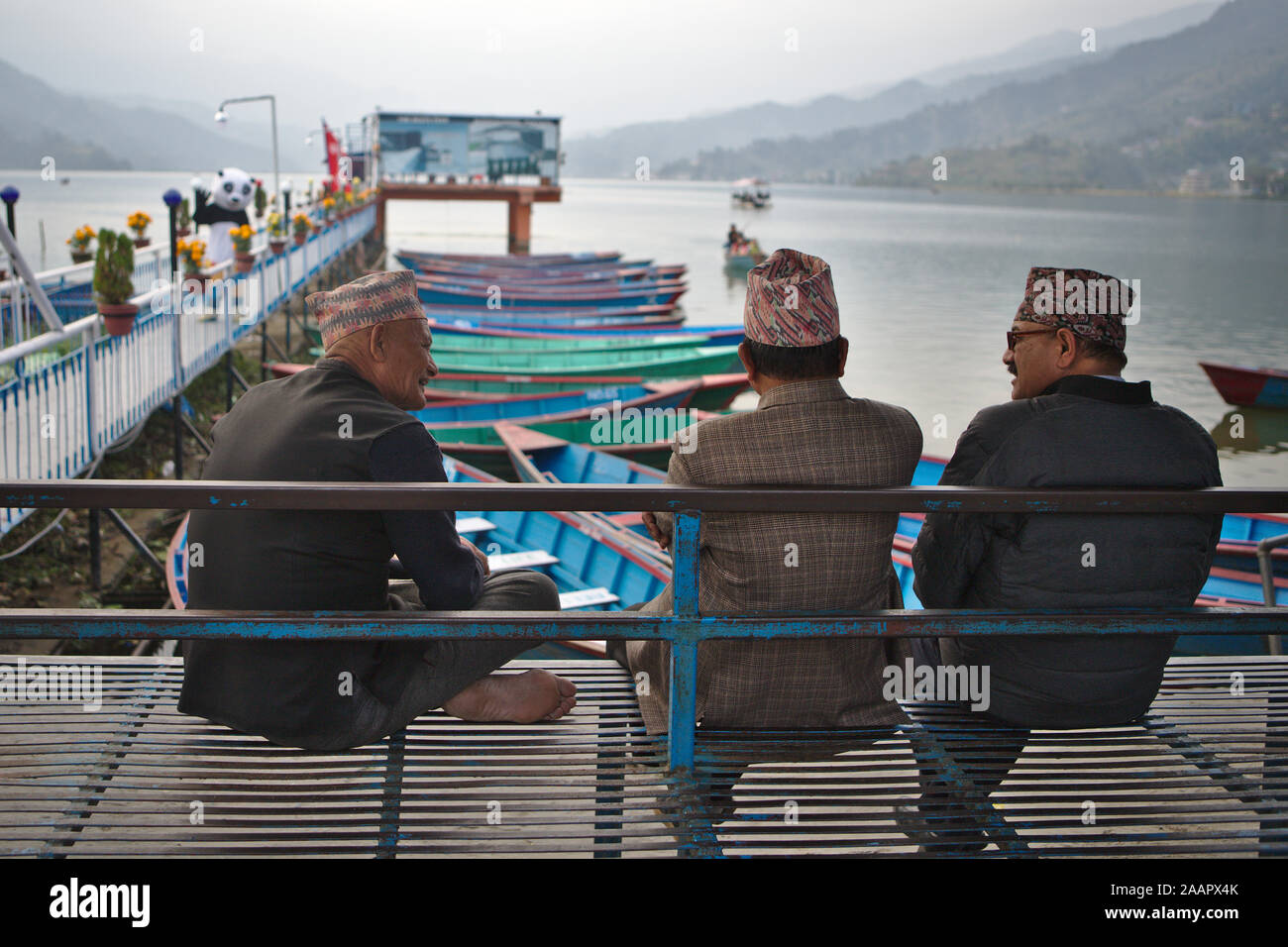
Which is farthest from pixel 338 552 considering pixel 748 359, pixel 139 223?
pixel 139 223

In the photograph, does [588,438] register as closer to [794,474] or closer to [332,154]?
[794,474]

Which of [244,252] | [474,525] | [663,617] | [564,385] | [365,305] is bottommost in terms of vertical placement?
[474,525]

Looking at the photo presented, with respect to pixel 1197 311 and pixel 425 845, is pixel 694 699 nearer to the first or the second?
pixel 425 845

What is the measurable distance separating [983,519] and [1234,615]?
633mm

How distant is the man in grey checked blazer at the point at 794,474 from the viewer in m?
2.64

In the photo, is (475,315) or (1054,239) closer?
(475,315)

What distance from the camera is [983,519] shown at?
9.09 feet

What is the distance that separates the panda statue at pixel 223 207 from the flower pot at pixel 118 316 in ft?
29.7

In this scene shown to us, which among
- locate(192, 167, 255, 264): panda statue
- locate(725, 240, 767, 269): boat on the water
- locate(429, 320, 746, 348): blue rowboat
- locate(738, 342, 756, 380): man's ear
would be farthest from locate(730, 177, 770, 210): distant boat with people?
locate(738, 342, 756, 380): man's ear

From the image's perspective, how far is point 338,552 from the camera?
261 cm

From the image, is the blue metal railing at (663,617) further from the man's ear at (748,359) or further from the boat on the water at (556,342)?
the boat on the water at (556,342)

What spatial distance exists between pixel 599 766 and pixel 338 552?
864mm

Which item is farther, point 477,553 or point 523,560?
point 523,560
